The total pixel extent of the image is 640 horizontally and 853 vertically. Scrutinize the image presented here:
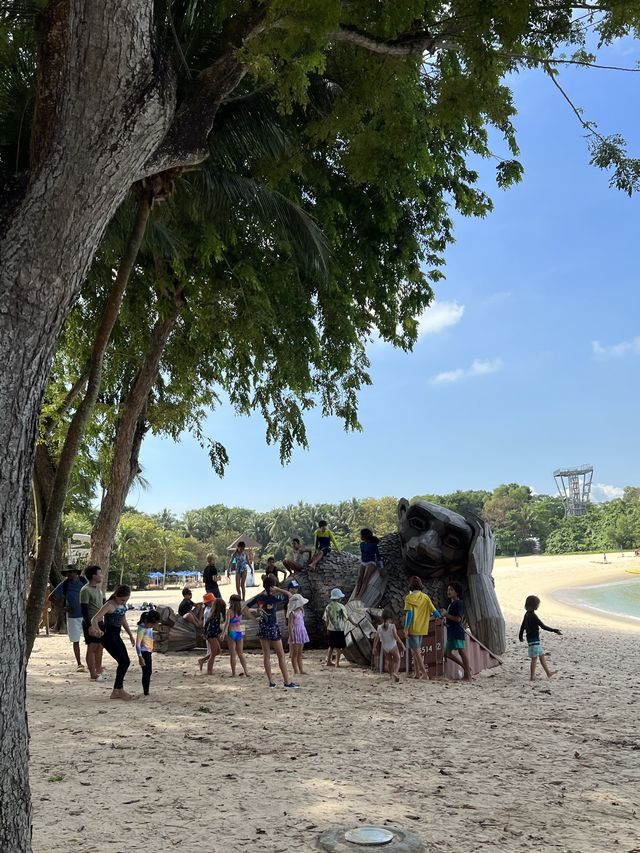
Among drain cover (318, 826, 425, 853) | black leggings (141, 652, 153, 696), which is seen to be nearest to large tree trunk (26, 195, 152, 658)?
drain cover (318, 826, 425, 853)

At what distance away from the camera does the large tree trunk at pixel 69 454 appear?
547cm

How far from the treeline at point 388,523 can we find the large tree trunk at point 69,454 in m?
53.9

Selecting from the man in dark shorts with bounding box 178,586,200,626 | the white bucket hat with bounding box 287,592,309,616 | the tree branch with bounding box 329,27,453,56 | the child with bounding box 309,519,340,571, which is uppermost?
the tree branch with bounding box 329,27,453,56

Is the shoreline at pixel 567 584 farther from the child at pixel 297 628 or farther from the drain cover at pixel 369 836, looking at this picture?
the drain cover at pixel 369 836

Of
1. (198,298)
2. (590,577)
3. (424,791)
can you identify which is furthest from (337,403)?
(590,577)

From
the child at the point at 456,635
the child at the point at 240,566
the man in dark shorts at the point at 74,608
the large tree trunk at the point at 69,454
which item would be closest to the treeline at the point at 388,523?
→ the child at the point at 240,566

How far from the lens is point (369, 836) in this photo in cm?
409

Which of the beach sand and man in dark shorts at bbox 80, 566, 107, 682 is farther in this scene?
man in dark shorts at bbox 80, 566, 107, 682

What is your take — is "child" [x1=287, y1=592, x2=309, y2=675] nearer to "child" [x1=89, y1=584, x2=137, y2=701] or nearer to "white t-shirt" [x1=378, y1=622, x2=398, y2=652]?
"white t-shirt" [x1=378, y1=622, x2=398, y2=652]

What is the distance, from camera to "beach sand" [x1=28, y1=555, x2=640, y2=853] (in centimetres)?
445

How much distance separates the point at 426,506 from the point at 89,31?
372 inches

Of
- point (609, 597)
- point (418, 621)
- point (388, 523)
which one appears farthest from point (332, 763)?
point (388, 523)

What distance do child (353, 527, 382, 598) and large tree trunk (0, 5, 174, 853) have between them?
9.12 metres

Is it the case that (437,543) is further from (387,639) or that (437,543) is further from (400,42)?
(400,42)
